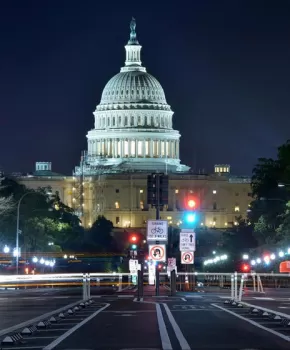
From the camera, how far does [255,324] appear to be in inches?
1235

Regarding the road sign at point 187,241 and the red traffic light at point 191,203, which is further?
the red traffic light at point 191,203

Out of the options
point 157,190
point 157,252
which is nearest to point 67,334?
point 157,252

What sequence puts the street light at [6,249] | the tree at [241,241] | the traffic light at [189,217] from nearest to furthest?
the traffic light at [189,217] → the street light at [6,249] → the tree at [241,241]

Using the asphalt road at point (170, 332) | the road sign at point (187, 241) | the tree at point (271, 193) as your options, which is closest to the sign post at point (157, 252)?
the road sign at point (187, 241)

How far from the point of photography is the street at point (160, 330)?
25.4 m

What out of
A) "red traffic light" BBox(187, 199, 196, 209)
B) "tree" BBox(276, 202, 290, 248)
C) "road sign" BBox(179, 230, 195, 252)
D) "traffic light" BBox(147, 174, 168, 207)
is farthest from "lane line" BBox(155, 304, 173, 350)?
"tree" BBox(276, 202, 290, 248)

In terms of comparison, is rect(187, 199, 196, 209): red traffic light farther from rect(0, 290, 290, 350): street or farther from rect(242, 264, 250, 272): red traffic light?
rect(242, 264, 250, 272): red traffic light

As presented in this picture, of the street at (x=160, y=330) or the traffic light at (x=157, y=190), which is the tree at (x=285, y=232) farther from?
the street at (x=160, y=330)

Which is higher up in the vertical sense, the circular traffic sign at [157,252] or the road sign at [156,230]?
the road sign at [156,230]

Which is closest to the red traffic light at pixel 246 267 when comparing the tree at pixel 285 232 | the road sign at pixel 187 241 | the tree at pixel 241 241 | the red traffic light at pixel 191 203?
the tree at pixel 285 232

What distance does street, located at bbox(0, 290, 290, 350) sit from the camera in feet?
83.4

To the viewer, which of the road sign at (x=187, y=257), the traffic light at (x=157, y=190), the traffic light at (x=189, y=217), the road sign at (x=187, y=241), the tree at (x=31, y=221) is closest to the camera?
the traffic light at (x=157, y=190)

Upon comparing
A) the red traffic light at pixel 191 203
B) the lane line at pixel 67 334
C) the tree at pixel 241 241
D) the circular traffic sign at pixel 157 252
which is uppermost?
the tree at pixel 241 241

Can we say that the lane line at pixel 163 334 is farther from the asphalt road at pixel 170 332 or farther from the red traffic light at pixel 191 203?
the red traffic light at pixel 191 203
